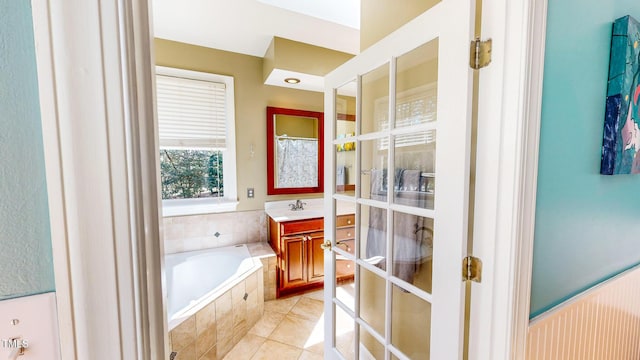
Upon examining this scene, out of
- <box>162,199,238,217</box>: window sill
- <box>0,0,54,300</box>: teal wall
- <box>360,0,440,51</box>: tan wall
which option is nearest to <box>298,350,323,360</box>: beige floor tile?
<box>162,199,238,217</box>: window sill

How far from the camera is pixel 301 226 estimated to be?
2.48 meters

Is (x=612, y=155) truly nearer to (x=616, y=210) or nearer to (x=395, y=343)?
(x=616, y=210)

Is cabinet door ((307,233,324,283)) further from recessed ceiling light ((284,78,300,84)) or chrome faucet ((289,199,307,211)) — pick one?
recessed ceiling light ((284,78,300,84))

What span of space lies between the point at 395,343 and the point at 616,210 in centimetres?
122

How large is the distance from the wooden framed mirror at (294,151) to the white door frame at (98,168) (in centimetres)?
251

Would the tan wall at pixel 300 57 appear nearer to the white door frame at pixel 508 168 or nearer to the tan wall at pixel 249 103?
the tan wall at pixel 249 103

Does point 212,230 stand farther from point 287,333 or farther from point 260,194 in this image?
Result: point 287,333

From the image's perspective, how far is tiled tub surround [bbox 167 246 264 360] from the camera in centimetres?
159

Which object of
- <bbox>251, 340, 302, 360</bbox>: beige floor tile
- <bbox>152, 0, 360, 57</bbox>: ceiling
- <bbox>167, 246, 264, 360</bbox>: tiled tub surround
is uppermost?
<bbox>152, 0, 360, 57</bbox>: ceiling

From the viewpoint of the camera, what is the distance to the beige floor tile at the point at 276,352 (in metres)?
1.81

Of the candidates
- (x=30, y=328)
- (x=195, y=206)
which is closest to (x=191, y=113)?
(x=195, y=206)

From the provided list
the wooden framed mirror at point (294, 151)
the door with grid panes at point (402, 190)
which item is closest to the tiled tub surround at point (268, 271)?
the wooden framed mirror at point (294, 151)

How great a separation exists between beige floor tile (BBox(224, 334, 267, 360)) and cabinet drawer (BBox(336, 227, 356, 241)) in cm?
120

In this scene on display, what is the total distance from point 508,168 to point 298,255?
6.77 ft
